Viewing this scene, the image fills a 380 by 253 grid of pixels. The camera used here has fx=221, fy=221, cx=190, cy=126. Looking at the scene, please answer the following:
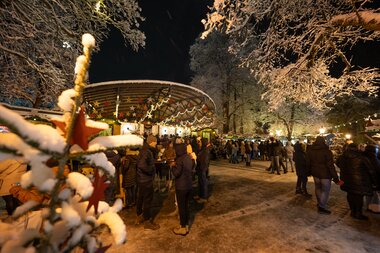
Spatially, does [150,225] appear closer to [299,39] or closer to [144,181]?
[144,181]

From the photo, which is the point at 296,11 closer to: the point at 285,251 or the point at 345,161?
the point at 345,161

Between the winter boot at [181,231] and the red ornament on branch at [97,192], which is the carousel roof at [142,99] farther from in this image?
the red ornament on branch at [97,192]

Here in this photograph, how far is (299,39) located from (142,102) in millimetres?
11569

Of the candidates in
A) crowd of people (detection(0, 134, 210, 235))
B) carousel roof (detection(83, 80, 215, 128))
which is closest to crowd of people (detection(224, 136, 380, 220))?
Answer: crowd of people (detection(0, 134, 210, 235))

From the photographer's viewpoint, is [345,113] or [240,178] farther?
[345,113]

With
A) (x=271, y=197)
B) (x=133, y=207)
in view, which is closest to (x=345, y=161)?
(x=271, y=197)

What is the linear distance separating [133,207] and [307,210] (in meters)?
5.19

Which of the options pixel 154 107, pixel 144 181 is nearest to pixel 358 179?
pixel 144 181

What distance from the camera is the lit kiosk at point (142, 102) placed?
43.2 ft

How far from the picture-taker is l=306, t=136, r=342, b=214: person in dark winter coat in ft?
20.6

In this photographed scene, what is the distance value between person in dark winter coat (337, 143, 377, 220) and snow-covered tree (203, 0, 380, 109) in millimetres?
2433

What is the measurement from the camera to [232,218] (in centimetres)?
586

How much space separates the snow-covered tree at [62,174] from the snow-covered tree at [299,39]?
5312mm

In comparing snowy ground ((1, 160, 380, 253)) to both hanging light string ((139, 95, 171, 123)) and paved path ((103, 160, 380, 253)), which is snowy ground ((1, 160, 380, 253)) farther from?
hanging light string ((139, 95, 171, 123))
